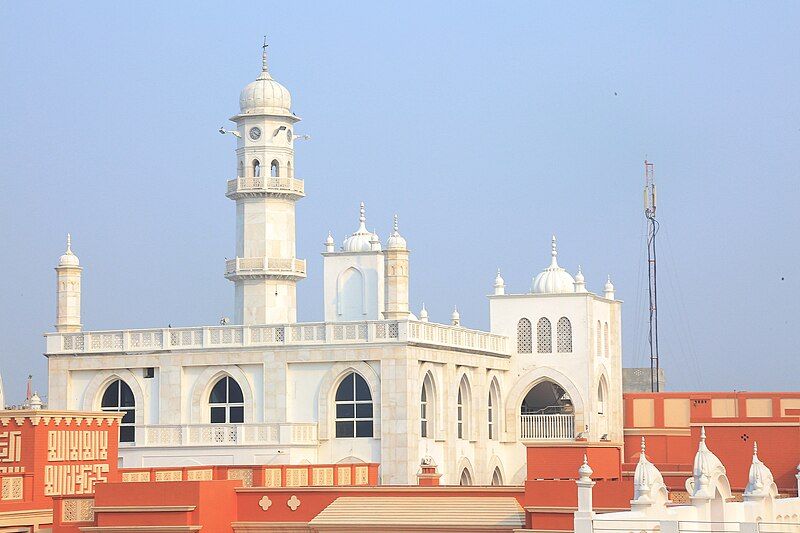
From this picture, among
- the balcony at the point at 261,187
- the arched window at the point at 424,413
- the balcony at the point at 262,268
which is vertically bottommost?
the arched window at the point at 424,413

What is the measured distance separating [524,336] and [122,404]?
15738 mm

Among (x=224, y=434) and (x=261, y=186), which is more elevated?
(x=261, y=186)

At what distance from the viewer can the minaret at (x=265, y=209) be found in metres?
65.9

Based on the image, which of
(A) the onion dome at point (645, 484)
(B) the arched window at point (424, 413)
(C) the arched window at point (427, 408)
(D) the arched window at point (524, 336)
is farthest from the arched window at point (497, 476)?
(A) the onion dome at point (645, 484)

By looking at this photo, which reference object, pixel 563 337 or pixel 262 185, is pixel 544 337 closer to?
pixel 563 337

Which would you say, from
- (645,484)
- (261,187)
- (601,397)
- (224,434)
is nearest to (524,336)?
(601,397)

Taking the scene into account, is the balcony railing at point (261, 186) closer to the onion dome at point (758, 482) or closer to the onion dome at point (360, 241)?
the onion dome at point (360, 241)

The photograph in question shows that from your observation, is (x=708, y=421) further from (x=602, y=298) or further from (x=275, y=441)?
(x=602, y=298)

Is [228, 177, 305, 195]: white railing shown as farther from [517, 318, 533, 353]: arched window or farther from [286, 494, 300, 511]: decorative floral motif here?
[286, 494, 300, 511]: decorative floral motif

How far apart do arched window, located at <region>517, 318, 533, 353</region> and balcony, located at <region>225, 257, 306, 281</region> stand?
8.83 m

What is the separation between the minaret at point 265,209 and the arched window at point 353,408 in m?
6.24

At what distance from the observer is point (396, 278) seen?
59.4m

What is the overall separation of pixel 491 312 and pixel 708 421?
2367 centimetres

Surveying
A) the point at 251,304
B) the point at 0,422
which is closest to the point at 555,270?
the point at 251,304
